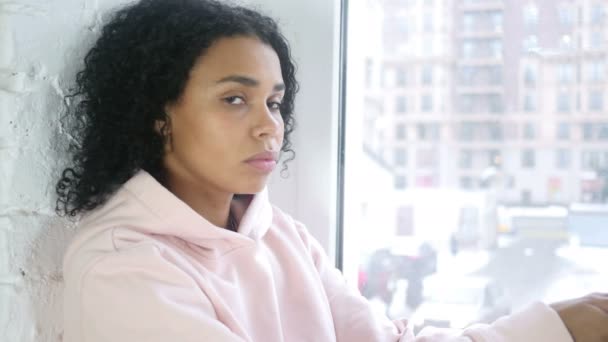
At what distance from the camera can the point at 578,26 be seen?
1.15 m

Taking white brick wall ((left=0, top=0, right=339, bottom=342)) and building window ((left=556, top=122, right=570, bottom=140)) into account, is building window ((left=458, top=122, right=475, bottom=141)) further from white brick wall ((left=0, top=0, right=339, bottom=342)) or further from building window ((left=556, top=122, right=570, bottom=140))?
white brick wall ((left=0, top=0, right=339, bottom=342))

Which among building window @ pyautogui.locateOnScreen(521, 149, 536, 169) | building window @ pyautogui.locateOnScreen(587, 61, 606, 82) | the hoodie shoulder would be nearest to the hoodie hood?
the hoodie shoulder

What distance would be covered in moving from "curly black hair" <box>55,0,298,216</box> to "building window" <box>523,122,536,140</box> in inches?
21.5

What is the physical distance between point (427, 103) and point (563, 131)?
0.25 meters

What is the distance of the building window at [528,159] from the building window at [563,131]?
6 cm

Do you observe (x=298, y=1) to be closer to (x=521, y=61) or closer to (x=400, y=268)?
(x=521, y=61)

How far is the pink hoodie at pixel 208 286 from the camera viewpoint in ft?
2.58

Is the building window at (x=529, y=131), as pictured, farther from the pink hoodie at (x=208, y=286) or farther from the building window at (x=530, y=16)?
the pink hoodie at (x=208, y=286)

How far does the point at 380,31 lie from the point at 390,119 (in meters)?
0.18

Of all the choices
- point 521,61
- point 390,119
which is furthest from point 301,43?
point 521,61

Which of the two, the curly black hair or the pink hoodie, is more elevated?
the curly black hair

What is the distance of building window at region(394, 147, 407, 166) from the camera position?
1299 mm

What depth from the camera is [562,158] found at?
3.89 feet

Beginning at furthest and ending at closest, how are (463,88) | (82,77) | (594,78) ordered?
(463,88)
(594,78)
(82,77)
